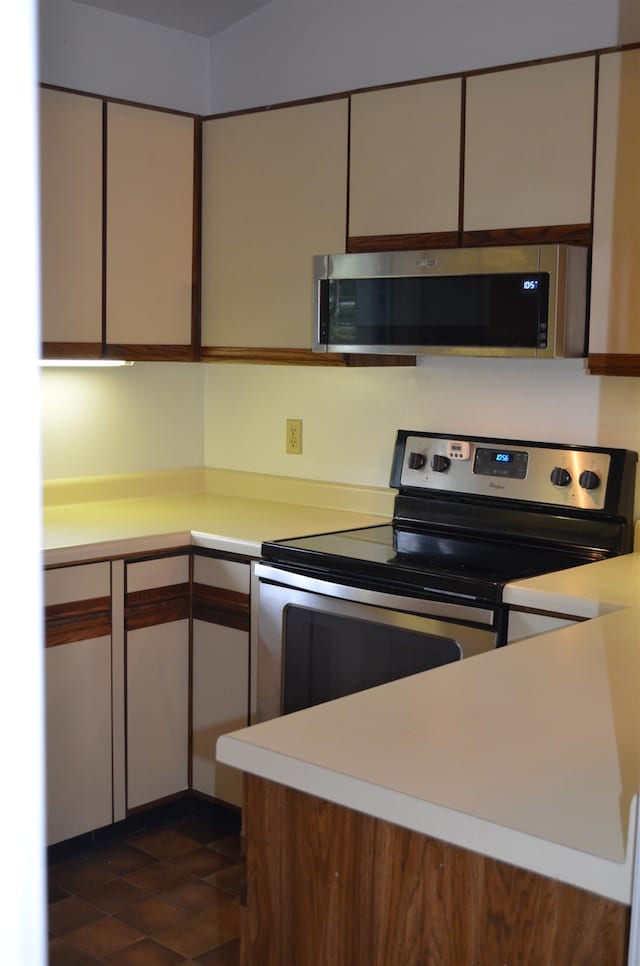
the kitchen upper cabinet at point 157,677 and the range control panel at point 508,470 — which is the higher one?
the range control panel at point 508,470

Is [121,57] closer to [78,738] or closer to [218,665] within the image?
[218,665]

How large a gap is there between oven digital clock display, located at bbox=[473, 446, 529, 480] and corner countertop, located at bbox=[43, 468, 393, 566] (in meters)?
0.37

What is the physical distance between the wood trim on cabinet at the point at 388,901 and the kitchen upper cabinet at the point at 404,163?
73.1 inches

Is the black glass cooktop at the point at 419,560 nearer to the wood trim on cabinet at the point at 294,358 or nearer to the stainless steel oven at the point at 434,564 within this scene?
the stainless steel oven at the point at 434,564

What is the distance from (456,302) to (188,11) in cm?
150

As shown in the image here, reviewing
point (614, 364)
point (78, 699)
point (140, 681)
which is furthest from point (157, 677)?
point (614, 364)

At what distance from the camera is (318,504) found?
354 cm

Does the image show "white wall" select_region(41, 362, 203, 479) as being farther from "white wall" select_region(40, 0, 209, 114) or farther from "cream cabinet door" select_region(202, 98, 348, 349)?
"white wall" select_region(40, 0, 209, 114)

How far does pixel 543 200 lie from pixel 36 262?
248 cm

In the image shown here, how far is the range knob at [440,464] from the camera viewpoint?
3135 mm

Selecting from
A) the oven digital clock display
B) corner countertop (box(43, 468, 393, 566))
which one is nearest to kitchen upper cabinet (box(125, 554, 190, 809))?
corner countertop (box(43, 468, 393, 566))

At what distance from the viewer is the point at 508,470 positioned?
2.99 meters

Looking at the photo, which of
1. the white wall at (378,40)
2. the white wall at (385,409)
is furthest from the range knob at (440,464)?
the white wall at (378,40)

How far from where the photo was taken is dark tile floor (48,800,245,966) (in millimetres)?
2525
